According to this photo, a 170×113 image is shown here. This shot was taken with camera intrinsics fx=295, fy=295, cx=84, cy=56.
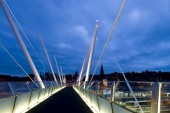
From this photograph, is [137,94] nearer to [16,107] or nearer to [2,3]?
[16,107]

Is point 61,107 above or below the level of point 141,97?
below

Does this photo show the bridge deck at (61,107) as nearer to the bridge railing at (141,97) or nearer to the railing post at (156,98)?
the bridge railing at (141,97)

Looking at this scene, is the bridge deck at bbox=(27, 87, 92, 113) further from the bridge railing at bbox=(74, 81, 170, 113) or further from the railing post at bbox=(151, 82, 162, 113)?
the railing post at bbox=(151, 82, 162, 113)

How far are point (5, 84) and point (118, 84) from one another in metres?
4.33

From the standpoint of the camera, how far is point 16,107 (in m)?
10.9

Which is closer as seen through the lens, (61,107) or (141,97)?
(141,97)

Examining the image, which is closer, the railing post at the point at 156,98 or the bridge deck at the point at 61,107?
the railing post at the point at 156,98

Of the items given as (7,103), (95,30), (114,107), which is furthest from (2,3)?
(95,30)

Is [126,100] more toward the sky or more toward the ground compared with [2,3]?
more toward the ground

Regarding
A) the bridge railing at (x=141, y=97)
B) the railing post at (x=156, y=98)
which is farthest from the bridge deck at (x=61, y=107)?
the railing post at (x=156, y=98)

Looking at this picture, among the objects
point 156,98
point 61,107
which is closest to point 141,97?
point 156,98

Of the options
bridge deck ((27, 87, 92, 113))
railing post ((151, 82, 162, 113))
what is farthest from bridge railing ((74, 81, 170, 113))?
bridge deck ((27, 87, 92, 113))

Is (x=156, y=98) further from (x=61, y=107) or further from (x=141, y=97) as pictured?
(x=61, y=107)

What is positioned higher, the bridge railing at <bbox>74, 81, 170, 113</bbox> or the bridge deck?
the bridge railing at <bbox>74, 81, 170, 113</bbox>
